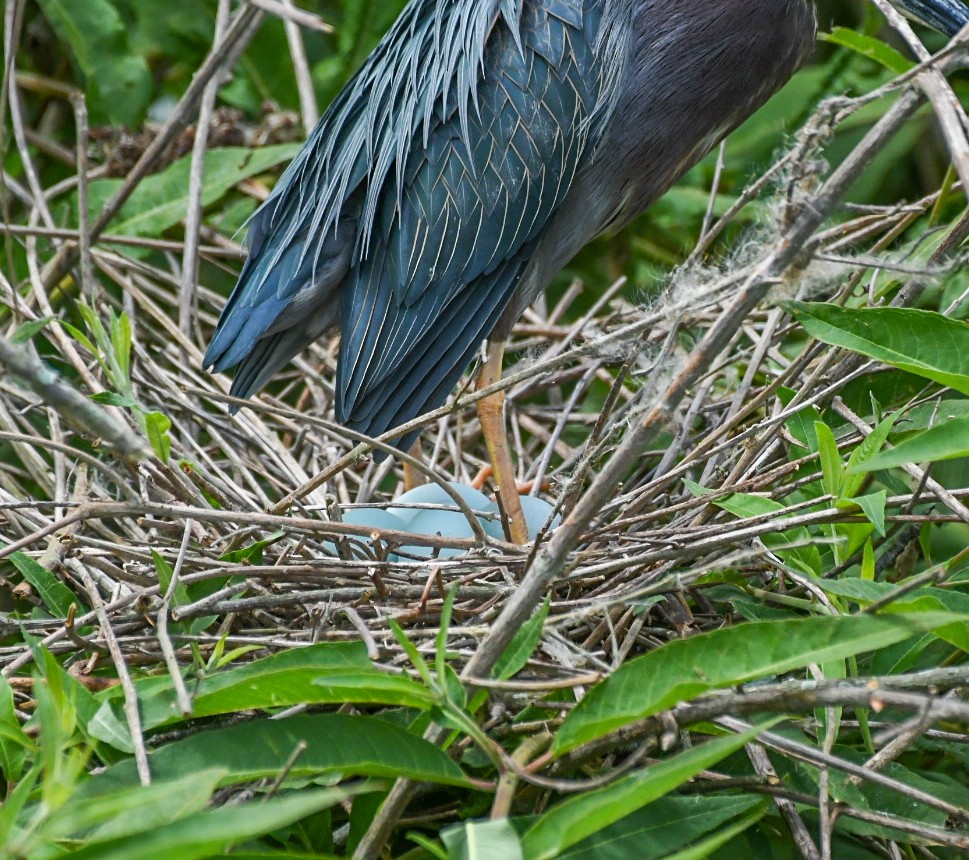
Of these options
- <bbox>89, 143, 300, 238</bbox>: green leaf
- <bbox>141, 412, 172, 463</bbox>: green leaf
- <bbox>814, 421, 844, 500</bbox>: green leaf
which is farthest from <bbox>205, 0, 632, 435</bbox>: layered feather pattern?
<bbox>814, 421, 844, 500</bbox>: green leaf

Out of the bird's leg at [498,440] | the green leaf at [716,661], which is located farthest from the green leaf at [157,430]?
the green leaf at [716,661]

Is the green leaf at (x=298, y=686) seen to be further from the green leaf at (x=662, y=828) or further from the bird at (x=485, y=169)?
the bird at (x=485, y=169)

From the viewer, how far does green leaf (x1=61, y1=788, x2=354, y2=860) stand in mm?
989

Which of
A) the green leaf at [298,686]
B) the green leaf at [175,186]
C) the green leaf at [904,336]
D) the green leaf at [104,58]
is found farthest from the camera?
the green leaf at [104,58]

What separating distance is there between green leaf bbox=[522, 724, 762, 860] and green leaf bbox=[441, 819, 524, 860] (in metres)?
0.03

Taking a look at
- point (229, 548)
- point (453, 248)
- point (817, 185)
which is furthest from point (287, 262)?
point (817, 185)

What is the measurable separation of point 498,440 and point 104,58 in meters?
1.67

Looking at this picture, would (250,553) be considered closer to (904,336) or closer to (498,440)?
(498,440)

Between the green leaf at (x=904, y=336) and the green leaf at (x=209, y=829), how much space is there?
93 cm

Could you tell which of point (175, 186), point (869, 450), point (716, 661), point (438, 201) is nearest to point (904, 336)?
point (869, 450)

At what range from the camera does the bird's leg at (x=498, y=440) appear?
7.50ft

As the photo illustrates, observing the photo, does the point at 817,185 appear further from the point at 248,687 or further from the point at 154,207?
the point at 154,207

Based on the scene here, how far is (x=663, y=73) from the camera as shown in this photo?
7.70 ft

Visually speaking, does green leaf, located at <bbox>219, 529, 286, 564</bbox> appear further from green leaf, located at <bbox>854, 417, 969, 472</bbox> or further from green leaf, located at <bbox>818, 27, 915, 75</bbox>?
green leaf, located at <bbox>818, 27, 915, 75</bbox>
